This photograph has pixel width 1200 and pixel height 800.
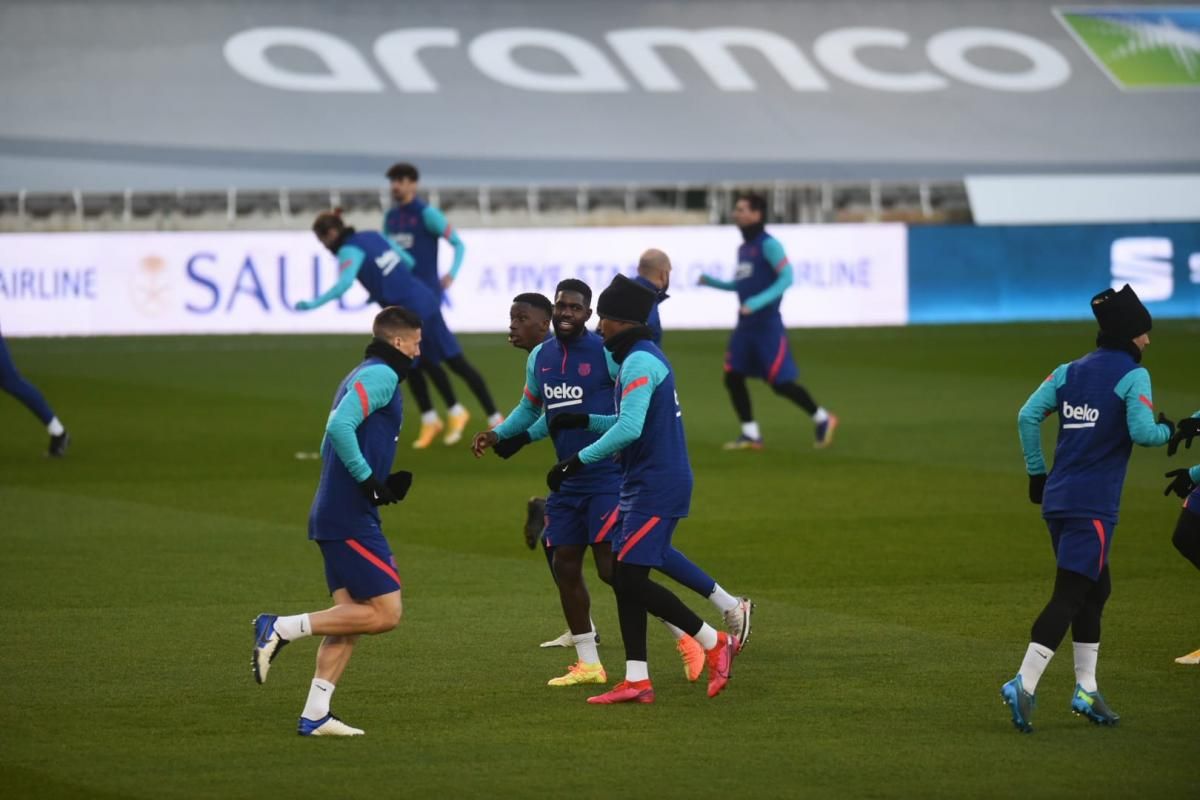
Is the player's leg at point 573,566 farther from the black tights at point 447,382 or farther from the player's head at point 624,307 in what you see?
the black tights at point 447,382

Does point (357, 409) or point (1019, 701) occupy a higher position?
point (357, 409)

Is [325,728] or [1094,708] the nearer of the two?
[325,728]

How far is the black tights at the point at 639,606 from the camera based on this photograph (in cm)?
797

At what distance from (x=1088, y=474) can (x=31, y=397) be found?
1133 centimetres

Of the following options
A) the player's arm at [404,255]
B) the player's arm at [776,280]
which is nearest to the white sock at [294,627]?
the player's arm at [404,255]

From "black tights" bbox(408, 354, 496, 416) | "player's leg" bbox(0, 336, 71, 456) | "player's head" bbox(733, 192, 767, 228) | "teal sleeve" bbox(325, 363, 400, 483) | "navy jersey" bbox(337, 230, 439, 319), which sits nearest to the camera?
"teal sleeve" bbox(325, 363, 400, 483)

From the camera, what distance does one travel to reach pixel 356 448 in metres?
7.29

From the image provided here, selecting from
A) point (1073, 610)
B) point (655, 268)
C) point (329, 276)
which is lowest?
point (329, 276)

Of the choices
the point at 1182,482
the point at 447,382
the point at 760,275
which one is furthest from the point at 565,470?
the point at 447,382

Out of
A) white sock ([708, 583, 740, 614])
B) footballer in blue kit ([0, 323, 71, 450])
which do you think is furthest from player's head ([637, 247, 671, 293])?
footballer in blue kit ([0, 323, 71, 450])

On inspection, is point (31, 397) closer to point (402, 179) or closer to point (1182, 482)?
point (402, 179)

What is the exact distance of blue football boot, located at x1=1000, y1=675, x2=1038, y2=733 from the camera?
24.1 feet

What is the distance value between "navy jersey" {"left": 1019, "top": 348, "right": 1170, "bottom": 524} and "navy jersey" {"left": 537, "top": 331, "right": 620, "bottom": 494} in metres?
2.03

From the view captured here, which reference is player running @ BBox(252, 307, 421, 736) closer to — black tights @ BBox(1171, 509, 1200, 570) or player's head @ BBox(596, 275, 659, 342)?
player's head @ BBox(596, 275, 659, 342)
